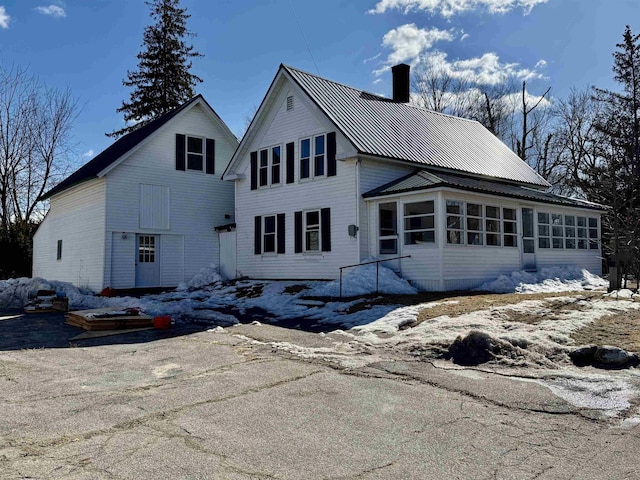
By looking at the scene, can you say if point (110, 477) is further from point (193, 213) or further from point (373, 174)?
point (193, 213)

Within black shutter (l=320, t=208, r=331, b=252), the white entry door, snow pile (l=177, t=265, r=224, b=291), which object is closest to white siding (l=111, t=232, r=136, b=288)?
the white entry door

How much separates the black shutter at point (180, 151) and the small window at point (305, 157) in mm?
6053

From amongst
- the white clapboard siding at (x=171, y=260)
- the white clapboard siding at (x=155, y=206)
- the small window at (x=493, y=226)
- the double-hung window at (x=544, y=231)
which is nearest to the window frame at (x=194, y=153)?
the white clapboard siding at (x=155, y=206)

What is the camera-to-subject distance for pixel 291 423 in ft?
15.9

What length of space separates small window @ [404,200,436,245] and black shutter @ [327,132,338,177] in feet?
9.61

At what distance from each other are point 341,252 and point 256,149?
244 inches

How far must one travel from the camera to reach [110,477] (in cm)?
361

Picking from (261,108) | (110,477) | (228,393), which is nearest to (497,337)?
(228,393)

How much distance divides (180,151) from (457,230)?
12386 mm

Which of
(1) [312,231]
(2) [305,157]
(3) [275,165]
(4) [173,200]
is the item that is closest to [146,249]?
(4) [173,200]

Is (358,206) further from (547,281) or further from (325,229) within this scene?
(547,281)

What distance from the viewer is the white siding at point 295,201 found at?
58.0ft

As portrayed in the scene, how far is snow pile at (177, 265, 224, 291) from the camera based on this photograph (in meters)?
21.2

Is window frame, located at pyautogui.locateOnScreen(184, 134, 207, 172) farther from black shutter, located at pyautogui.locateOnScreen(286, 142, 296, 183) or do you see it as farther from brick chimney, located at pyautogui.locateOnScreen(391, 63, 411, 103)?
brick chimney, located at pyautogui.locateOnScreen(391, 63, 411, 103)
